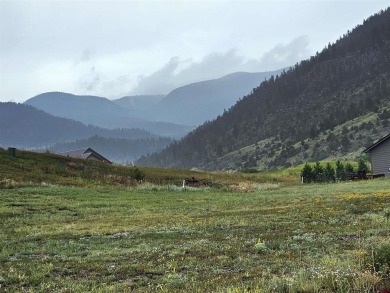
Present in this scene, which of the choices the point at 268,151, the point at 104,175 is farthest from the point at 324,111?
the point at 104,175

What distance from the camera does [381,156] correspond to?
66.9 meters

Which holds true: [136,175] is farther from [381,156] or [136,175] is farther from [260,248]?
[260,248]

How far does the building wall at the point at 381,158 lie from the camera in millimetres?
65562

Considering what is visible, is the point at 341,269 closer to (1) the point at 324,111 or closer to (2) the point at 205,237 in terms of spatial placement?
(2) the point at 205,237

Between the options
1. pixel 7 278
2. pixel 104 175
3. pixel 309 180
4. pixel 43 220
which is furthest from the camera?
pixel 309 180

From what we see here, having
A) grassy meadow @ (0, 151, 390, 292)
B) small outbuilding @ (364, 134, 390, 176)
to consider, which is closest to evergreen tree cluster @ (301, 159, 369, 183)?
small outbuilding @ (364, 134, 390, 176)

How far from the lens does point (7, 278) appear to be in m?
10.6

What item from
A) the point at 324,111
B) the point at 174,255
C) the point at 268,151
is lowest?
the point at 174,255

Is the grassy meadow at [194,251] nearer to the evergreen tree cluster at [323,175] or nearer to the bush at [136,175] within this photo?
the bush at [136,175]

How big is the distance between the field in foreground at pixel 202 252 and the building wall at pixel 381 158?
4410cm

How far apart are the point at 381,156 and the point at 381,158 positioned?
323mm

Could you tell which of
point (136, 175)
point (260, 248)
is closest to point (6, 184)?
point (136, 175)

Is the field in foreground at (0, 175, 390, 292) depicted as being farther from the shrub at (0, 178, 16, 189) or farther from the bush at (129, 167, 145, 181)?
the bush at (129, 167, 145, 181)

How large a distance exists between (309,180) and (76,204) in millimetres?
50668
